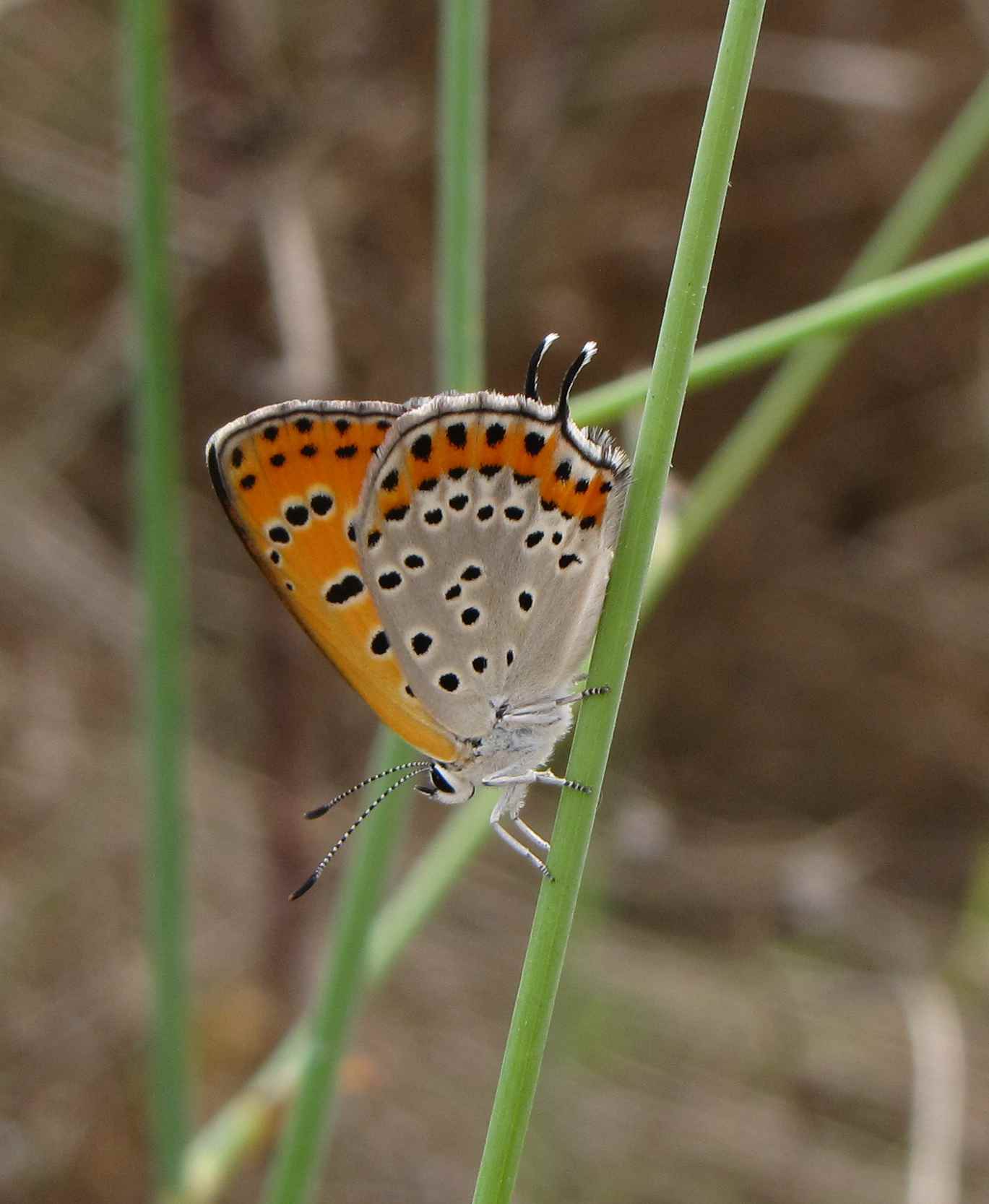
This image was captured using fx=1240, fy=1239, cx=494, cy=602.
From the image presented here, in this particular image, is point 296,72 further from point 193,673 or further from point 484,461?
point 484,461

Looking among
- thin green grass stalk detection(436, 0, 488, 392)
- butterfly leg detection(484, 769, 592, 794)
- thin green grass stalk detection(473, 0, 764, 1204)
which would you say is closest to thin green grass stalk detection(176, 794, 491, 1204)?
butterfly leg detection(484, 769, 592, 794)

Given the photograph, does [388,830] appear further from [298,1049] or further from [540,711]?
[298,1049]

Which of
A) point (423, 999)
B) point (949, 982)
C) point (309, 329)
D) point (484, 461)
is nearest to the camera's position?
point (484, 461)

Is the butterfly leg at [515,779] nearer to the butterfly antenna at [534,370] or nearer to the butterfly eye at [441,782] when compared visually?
the butterfly eye at [441,782]

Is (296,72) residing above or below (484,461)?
above

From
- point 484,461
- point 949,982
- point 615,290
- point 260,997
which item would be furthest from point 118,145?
point 949,982

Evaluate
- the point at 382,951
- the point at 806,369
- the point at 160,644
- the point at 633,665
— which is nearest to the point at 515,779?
the point at 382,951

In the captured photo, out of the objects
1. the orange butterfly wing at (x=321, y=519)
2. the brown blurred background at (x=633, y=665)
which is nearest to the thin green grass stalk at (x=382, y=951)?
the orange butterfly wing at (x=321, y=519)
